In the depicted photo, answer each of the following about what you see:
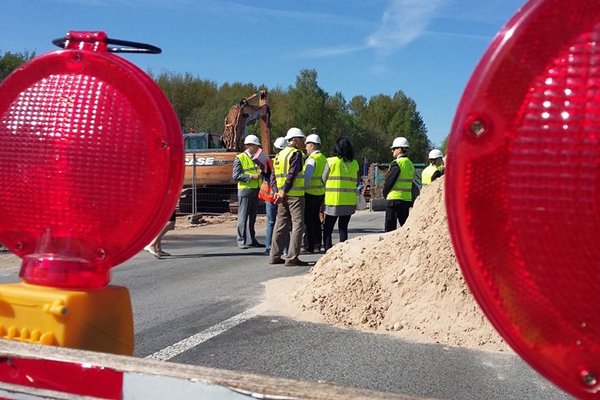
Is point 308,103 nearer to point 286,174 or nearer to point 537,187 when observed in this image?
point 286,174

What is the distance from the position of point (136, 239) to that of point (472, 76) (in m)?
0.78

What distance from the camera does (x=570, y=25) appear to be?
862 mm

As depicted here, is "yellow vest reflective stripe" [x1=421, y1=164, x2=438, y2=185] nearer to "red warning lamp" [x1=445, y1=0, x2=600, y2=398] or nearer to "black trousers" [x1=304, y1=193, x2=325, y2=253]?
"black trousers" [x1=304, y1=193, x2=325, y2=253]

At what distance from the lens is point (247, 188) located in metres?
12.3

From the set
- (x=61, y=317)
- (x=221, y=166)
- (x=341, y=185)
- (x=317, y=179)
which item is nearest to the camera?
(x=61, y=317)

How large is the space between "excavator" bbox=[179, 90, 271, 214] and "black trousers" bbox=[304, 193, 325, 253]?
33.6 ft

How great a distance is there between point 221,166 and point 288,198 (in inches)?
466

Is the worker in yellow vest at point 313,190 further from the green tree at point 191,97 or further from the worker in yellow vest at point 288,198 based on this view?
the green tree at point 191,97

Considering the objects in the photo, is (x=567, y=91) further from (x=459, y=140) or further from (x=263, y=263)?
(x=263, y=263)

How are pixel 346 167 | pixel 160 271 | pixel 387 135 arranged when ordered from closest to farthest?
pixel 160 271, pixel 346 167, pixel 387 135

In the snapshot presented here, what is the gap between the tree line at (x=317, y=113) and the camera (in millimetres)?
54969

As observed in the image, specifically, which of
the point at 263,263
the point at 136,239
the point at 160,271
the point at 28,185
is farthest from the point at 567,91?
the point at 263,263

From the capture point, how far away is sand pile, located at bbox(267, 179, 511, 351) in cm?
530

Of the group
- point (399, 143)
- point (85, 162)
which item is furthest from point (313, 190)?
point (85, 162)
